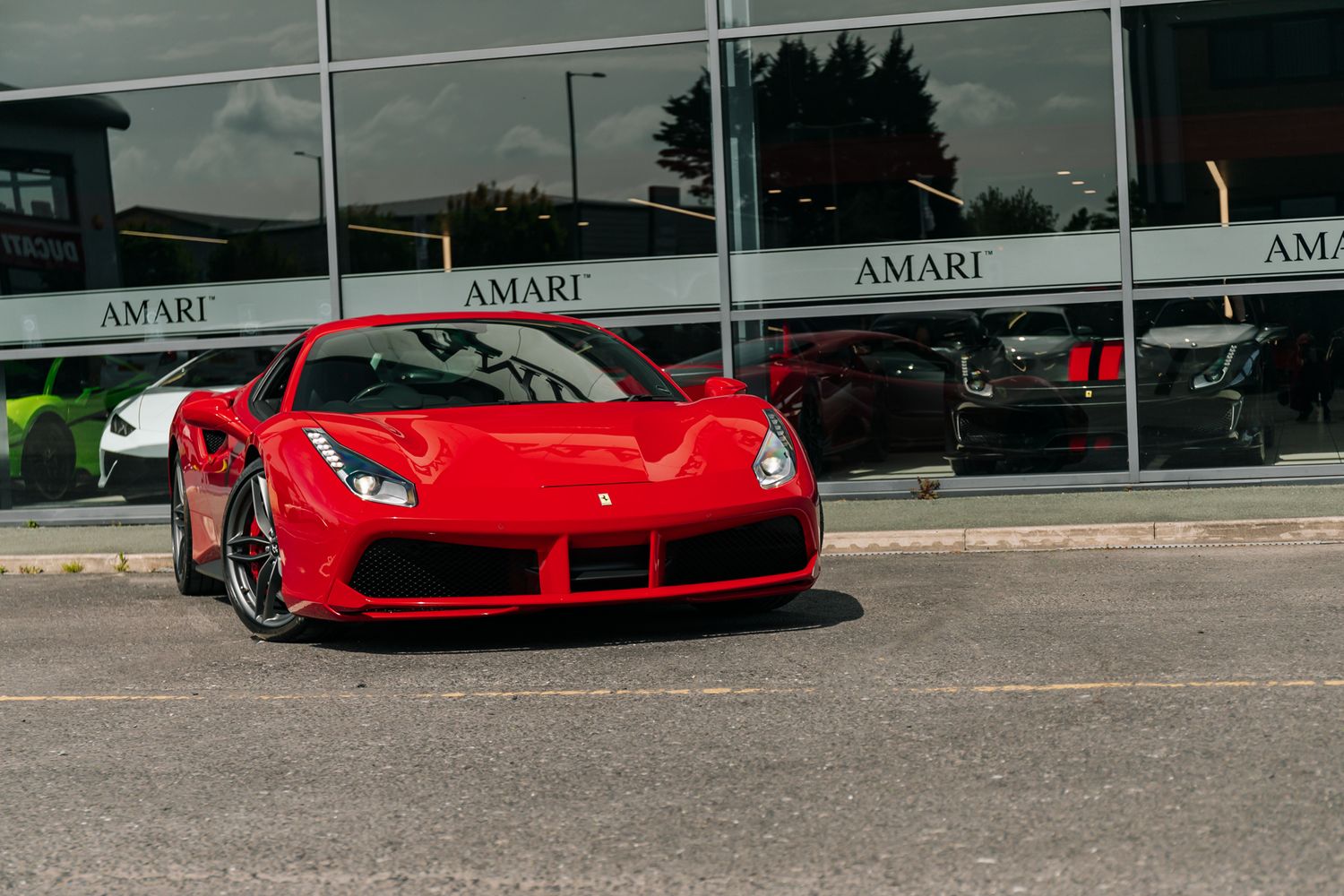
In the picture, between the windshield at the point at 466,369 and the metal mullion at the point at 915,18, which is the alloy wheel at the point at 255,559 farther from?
the metal mullion at the point at 915,18

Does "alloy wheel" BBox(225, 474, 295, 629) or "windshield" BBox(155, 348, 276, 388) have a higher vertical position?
"windshield" BBox(155, 348, 276, 388)

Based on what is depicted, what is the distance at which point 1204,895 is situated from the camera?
10.5ft

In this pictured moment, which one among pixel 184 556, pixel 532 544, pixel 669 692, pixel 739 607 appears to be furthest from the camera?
pixel 184 556

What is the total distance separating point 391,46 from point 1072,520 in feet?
20.3

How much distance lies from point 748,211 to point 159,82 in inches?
179

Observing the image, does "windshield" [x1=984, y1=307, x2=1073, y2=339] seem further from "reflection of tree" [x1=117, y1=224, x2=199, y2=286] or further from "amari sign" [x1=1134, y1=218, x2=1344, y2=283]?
"reflection of tree" [x1=117, y1=224, x2=199, y2=286]

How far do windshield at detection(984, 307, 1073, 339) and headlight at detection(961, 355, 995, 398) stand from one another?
34cm

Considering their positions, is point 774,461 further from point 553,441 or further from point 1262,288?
point 1262,288

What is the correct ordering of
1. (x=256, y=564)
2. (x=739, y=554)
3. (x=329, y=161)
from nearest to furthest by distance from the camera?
(x=739, y=554), (x=256, y=564), (x=329, y=161)

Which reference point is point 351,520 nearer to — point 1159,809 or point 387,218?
point 1159,809

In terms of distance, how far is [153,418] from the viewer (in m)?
12.9

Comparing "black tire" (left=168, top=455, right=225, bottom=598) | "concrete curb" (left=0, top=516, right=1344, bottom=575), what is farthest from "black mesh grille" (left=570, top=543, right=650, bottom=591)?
"concrete curb" (left=0, top=516, right=1344, bottom=575)

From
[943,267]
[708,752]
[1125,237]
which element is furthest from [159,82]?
[708,752]

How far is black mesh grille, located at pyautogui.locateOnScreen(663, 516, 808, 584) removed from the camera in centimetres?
618
